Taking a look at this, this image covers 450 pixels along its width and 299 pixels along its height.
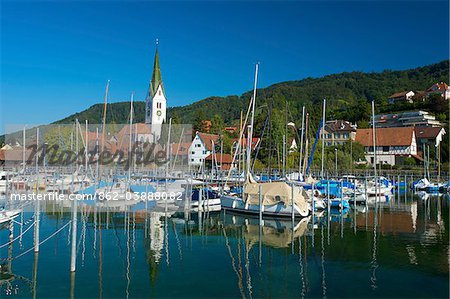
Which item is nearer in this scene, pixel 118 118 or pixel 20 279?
pixel 20 279

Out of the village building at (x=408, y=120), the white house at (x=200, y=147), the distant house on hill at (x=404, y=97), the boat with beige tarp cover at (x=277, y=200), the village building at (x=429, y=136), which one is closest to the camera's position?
the boat with beige tarp cover at (x=277, y=200)

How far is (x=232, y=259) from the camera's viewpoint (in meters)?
21.3

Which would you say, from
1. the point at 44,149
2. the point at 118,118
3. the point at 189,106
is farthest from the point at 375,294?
the point at 189,106

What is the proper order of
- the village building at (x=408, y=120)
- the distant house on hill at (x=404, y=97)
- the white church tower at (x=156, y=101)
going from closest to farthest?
the white church tower at (x=156, y=101) < the village building at (x=408, y=120) < the distant house on hill at (x=404, y=97)

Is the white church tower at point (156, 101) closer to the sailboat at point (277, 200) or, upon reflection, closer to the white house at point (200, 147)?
the white house at point (200, 147)

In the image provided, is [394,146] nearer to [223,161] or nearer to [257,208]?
[223,161]

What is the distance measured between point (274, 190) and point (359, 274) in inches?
596

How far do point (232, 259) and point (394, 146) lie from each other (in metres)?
80.1

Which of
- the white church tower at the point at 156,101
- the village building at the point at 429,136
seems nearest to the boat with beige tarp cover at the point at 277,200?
the village building at the point at 429,136

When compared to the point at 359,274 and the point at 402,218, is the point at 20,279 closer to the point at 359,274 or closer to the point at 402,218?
the point at 359,274

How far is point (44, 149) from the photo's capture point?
4384 centimetres

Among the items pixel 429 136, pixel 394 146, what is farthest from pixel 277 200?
pixel 429 136

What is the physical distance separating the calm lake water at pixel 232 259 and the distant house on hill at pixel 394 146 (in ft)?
200

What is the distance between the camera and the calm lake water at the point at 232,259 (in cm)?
1641
